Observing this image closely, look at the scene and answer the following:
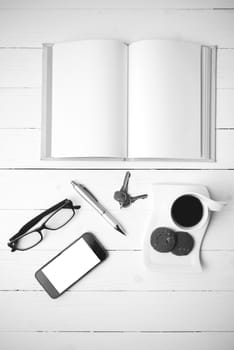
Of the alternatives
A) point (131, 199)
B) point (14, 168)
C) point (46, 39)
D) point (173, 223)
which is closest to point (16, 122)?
point (14, 168)

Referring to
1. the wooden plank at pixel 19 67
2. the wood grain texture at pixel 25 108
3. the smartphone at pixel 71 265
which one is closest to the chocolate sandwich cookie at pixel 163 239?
the smartphone at pixel 71 265

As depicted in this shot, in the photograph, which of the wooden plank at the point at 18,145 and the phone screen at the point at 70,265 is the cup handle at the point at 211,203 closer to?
the phone screen at the point at 70,265

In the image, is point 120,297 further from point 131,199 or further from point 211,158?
point 211,158

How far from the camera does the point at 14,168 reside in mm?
831

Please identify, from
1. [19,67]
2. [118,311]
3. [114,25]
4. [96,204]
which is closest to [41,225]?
[96,204]

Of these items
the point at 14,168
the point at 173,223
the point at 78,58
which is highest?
the point at 78,58

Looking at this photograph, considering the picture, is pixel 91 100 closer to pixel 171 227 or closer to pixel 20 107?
pixel 20 107

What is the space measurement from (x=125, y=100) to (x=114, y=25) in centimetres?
19

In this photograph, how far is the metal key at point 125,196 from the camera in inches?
31.6

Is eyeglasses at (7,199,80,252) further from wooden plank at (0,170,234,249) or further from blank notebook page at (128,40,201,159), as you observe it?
blank notebook page at (128,40,201,159)

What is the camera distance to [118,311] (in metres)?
0.83

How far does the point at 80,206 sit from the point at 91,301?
0.75 feet

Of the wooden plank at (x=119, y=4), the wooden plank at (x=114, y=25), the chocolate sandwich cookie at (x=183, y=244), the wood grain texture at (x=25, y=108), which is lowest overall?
the chocolate sandwich cookie at (x=183, y=244)

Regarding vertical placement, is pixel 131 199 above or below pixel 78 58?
below
